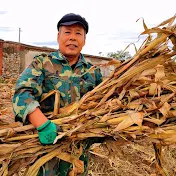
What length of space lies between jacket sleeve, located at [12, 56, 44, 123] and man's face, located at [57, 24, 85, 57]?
0.20 metres

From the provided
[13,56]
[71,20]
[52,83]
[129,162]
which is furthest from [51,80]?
[13,56]

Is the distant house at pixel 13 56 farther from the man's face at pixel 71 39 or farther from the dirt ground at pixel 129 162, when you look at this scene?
the man's face at pixel 71 39

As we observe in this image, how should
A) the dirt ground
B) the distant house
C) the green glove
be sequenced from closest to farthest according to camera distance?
1. the green glove
2. the dirt ground
3. the distant house

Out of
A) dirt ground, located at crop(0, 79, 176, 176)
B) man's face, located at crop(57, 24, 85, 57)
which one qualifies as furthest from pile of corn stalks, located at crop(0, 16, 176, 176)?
dirt ground, located at crop(0, 79, 176, 176)

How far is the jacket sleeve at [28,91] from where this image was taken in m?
1.81

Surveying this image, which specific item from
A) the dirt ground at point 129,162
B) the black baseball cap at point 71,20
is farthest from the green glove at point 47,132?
the dirt ground at point 129,162

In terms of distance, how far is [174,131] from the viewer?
1.71 m

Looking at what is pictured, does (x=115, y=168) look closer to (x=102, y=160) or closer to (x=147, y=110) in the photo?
(x=102, y=160)

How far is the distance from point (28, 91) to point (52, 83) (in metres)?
0.26

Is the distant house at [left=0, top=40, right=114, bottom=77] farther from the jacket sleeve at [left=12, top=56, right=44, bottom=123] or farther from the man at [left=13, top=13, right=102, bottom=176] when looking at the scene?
the jacket sleeve at [left=12, top=56, right=44, bottom=123]

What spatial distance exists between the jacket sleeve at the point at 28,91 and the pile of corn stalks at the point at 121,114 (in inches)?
3.4

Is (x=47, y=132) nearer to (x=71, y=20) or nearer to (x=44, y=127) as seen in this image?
(x=44, y=127)

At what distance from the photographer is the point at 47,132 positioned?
67.3 inches

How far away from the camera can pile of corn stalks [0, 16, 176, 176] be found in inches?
67.9
